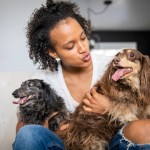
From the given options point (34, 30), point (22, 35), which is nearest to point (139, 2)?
point (22, 35)

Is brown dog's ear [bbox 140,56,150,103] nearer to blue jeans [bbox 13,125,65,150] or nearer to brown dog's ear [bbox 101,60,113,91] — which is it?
brown dog's ear [bbox 101,60,113,91]

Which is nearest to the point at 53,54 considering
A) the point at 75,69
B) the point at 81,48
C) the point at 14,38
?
the point at 75,69

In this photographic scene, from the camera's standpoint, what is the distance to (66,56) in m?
1.98

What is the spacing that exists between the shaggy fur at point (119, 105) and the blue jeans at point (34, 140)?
19 cm

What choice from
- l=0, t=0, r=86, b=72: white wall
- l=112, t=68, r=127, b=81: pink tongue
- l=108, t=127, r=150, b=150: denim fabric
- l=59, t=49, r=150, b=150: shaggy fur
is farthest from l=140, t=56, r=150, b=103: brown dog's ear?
l=0, t=0, r=86, b=72: white wall

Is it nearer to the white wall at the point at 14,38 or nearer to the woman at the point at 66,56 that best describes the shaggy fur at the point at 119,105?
the woman at the point at 66,56

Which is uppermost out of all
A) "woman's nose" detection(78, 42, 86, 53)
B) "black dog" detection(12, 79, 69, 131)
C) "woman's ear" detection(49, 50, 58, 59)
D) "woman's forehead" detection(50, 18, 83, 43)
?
"woman's forehead" detection(50, 18, 83, 43)

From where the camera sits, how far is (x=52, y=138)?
1.69 metres

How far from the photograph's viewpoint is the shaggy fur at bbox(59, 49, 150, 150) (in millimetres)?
1771

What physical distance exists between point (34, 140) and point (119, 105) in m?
0.52

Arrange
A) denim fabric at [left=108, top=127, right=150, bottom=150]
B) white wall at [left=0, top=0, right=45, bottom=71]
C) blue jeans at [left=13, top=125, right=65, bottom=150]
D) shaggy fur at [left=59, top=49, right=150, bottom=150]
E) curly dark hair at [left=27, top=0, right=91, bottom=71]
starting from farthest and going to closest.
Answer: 1. white wall at [left=0, top=0, right=45, bottom=71]
2. curly dark hair at [left=27, top=0, right=91, bottom=71]
3. shaggy fur at [left=59, top=49, right=150, bottom=150]
4. blue jeans at [left=13, top=125, right=65, bottom=150]
5. denim fabric at [left=108, top=127, right=150, bottom=150]

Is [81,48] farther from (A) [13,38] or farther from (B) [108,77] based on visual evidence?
(A) [13,38]

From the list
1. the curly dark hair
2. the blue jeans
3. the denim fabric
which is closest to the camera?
the denim fabric

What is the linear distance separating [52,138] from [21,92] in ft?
1.58
